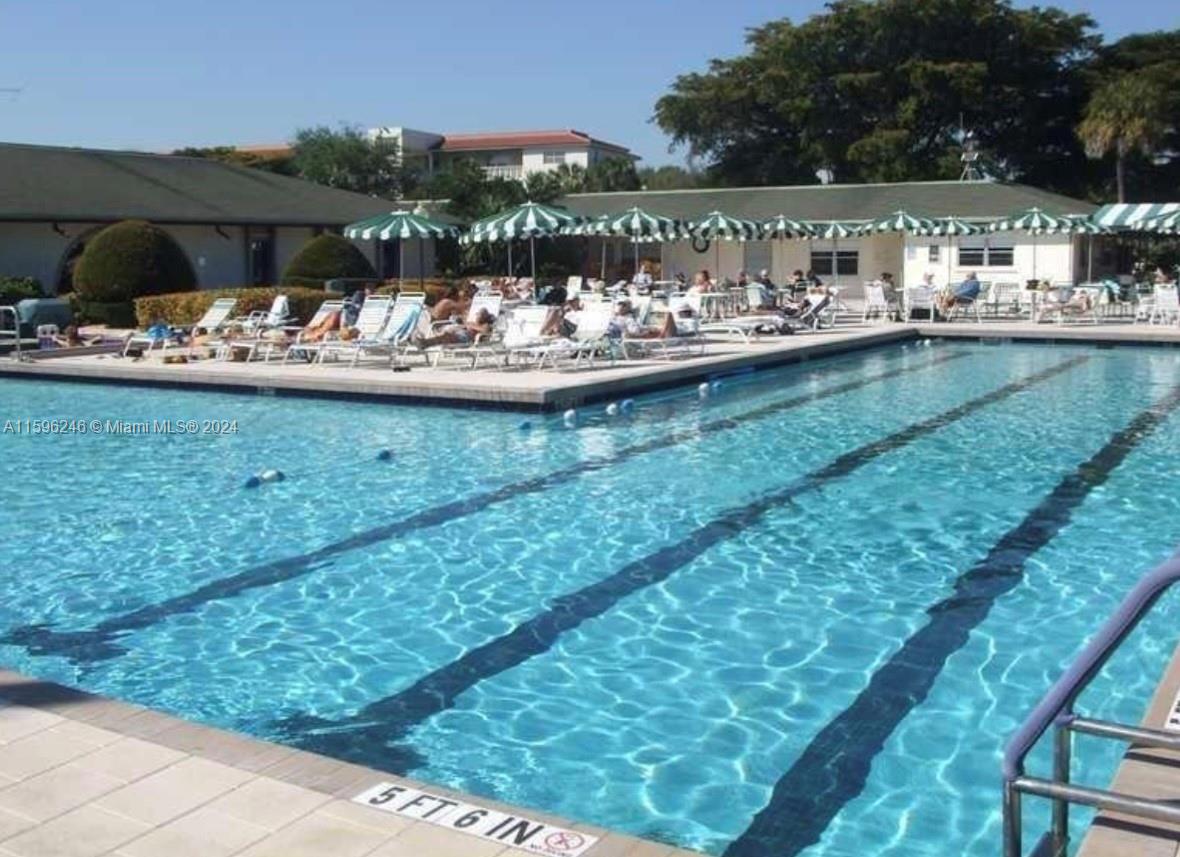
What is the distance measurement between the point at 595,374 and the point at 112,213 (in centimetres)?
1767

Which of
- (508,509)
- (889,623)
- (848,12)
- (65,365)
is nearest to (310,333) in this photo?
(65,365)

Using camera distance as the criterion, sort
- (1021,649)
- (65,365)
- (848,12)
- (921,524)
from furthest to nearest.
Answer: (848,12), (65,365), (921,524), (1021,649)

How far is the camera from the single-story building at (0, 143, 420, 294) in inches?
1087

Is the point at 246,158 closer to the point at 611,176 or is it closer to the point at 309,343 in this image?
the point at 611,176

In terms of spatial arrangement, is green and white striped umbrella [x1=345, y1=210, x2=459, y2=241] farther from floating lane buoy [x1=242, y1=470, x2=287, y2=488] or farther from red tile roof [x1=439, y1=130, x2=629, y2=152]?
red tile roof [x1=439, y1=130, x2=629, y2=152]

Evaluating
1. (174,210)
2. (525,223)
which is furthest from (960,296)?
(174,210)

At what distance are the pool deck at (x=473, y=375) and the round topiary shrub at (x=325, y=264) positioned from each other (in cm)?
936

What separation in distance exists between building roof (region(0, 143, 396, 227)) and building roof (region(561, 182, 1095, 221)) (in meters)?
7.76

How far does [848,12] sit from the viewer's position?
4731cm

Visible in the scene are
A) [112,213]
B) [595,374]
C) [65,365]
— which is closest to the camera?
[595,374]

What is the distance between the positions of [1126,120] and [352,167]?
33.3 m

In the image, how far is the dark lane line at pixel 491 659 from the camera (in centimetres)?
503

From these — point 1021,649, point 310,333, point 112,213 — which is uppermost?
point 112,213

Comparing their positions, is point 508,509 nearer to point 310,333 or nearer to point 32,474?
point 32,474
